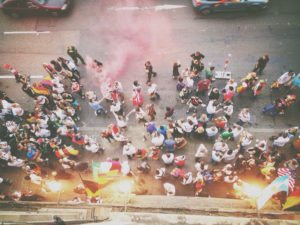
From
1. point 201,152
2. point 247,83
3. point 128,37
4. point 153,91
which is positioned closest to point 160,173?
point 201,152

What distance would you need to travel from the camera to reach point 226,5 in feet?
54.0

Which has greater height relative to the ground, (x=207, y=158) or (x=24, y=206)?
(x=207, y=158)

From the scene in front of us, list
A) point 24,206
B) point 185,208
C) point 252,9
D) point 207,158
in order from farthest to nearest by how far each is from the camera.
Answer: point 252,9, point 207,158, point 24,206, point 185,208

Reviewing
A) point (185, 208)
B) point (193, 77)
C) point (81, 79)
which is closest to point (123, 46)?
point (81, 79)

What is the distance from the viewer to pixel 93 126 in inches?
578

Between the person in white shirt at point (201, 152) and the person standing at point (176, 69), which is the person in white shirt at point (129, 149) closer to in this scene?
the person in white shirt at point (201, 152)

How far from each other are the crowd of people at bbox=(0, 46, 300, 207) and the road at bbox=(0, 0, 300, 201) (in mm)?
668

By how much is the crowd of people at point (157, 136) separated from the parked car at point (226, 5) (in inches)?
151

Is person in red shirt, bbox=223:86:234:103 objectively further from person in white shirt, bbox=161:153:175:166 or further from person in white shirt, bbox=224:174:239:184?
person in white shirt, bbox=161:153:175:166

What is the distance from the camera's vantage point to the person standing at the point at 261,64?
13.8 m

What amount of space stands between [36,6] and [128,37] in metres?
5.55

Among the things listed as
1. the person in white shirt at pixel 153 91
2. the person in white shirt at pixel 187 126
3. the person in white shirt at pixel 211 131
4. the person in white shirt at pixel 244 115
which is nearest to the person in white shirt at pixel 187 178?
the person in white shirt at pixel 187 126

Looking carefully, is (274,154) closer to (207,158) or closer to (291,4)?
(207,158)

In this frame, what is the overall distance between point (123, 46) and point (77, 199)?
8.45m
